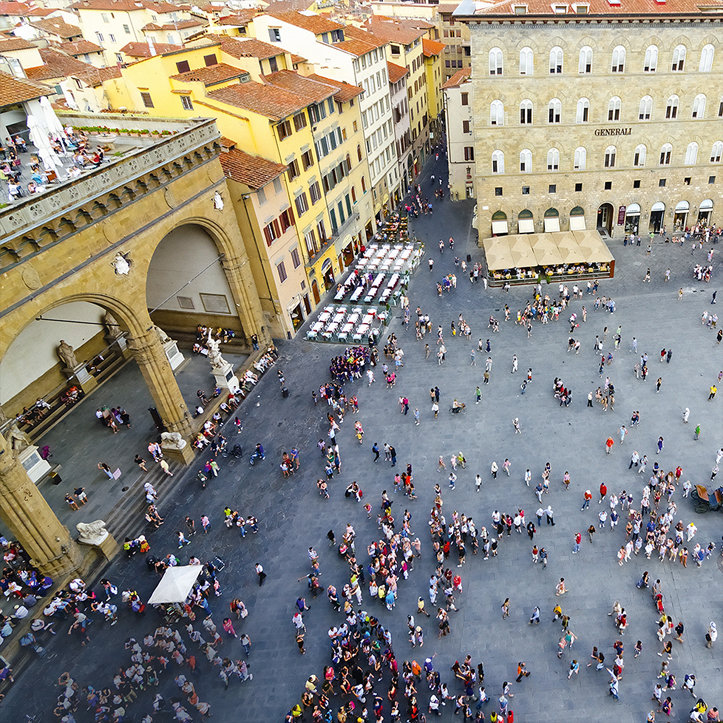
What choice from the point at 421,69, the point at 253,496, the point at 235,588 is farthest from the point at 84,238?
the point at 421,69

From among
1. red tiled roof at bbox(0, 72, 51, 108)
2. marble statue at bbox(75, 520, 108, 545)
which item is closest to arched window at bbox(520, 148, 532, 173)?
red tiled roof at bbox(0, 72, 51, 108)

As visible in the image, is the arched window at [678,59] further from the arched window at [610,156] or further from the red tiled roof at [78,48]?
the red tiled roof at [78,48]

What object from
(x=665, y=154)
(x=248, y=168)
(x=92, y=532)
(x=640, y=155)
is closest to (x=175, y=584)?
(x=92, y=532)

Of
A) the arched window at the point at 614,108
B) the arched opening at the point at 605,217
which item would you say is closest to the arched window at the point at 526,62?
the arched window at the point at 614,108

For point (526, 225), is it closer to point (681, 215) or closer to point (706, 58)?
point (681, 215)

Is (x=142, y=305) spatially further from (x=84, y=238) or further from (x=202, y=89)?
(x=202, y=89)

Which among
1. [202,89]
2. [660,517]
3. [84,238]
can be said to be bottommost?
[660,517]
